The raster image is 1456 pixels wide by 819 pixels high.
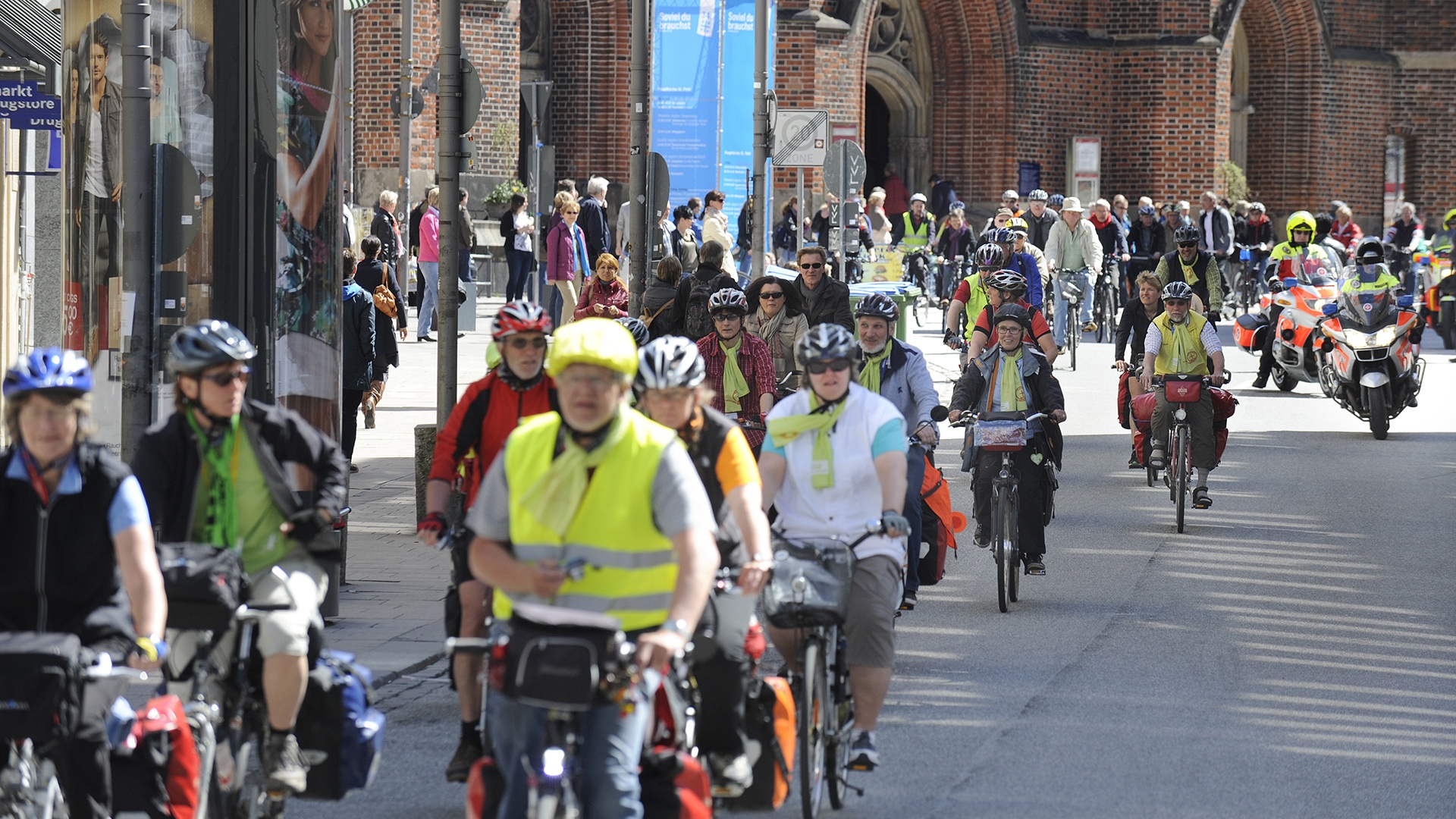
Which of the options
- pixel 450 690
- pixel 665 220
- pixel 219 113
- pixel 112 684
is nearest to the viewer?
pixel 112 684

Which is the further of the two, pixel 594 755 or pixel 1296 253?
pixel 1296 253

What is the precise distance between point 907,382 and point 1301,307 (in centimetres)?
1254

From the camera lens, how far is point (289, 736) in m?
5.85

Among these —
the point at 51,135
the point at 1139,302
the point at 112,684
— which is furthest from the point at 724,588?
the point at 51,135

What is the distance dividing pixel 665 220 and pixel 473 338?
297cm

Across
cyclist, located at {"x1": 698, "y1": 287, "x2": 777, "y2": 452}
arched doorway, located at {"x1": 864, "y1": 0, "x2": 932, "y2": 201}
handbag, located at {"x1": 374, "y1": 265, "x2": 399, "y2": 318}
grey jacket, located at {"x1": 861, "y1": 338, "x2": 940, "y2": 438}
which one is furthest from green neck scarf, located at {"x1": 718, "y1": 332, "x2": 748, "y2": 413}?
arched doorway, located at {"x1": 864, "y1": 0, "x2": 932, "y2": 201}

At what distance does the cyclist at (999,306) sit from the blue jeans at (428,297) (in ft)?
41.0

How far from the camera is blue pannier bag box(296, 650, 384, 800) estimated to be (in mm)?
5910

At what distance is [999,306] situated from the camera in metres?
12.8

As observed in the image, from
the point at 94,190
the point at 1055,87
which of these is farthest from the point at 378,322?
the point at 1055,87

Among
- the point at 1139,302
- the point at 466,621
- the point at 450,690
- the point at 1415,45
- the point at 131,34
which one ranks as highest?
the point at 1415,45

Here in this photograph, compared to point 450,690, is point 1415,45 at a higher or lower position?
higher

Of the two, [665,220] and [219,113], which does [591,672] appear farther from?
[665,220]

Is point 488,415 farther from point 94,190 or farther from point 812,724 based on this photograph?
point 94,190
